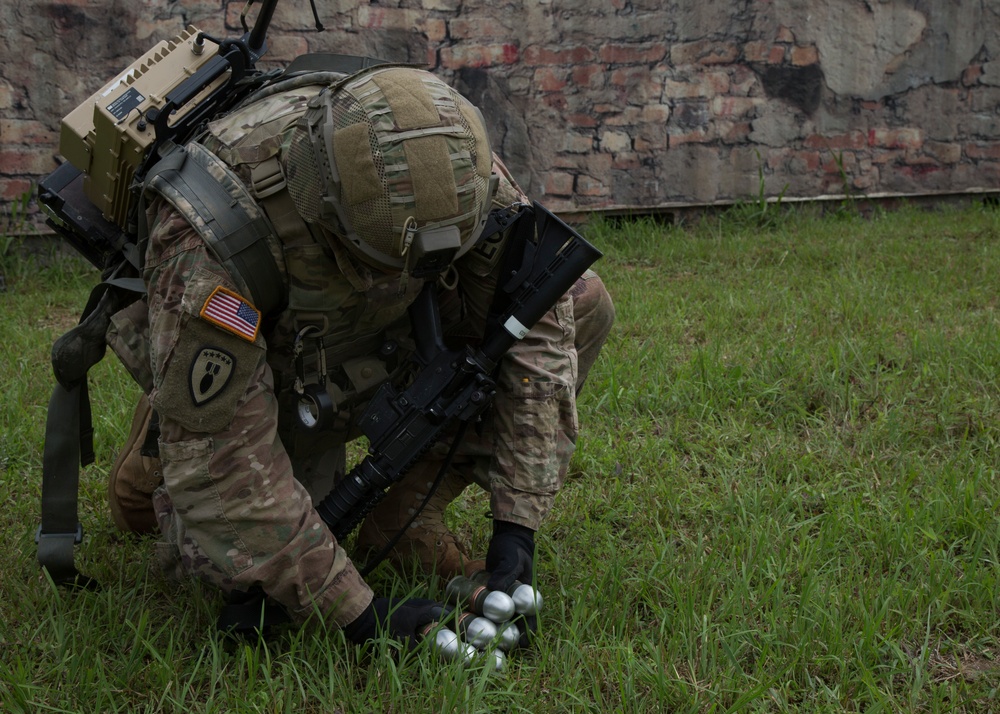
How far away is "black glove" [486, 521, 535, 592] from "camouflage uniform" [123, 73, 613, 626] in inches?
1.1

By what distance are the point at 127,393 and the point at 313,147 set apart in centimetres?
181

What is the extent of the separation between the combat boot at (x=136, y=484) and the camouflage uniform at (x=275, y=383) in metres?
0.22

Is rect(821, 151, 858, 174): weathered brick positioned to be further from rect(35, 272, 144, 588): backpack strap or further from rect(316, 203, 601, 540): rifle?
rect(35, 272, 144, 588): backpack strap

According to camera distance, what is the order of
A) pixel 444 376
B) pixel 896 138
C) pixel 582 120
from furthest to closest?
pixel 896 138 < pixel 582 120 < pixel 444 376

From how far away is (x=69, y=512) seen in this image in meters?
2.11

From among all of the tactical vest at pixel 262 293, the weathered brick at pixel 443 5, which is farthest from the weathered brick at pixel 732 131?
the tactical vest at pixel 262 293

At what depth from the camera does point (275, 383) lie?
2045 millimetres

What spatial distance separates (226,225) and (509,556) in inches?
32.8

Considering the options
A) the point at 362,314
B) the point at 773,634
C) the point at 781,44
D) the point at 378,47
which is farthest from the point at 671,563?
the point at 781,44

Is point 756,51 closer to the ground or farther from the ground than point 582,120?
farther from the ground

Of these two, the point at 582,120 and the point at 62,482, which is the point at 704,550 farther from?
the point at 582,120

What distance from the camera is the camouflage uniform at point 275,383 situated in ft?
5.52

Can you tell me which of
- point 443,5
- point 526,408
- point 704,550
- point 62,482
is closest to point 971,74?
point 443,5

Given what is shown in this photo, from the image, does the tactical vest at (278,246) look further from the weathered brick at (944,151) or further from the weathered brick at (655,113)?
the weathered brick at (944,151)
